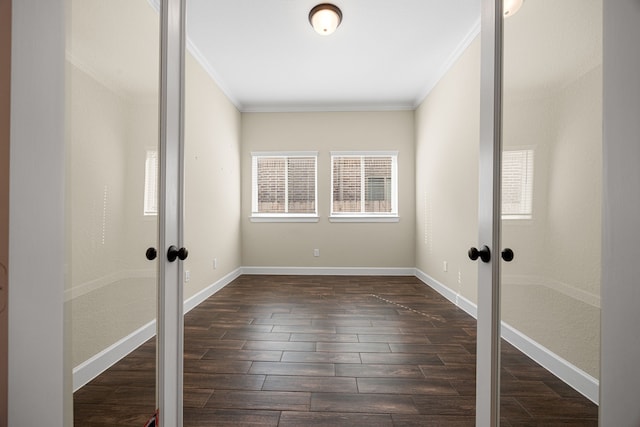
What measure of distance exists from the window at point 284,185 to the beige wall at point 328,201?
0.43 ft

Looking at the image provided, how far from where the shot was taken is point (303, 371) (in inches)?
Answer: 76.0

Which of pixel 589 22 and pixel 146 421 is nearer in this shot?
pixel 589 22

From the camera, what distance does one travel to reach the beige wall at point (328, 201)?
4.98 metres

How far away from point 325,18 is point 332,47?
62cm

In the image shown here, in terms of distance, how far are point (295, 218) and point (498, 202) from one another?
4127mm

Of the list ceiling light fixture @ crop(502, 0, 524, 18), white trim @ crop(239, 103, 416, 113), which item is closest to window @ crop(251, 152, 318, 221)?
white trim @ crop(239, 103, 416, 113)

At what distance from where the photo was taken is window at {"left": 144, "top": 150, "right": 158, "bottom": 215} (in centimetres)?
109

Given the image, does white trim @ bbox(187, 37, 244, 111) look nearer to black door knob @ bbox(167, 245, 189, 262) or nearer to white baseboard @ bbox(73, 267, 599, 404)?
black door knob @ bbox(167, 245, 189, 262)

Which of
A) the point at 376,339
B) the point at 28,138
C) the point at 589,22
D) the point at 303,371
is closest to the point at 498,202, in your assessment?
the point at 589,22

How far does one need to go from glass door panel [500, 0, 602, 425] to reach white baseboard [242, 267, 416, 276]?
12.9 feet

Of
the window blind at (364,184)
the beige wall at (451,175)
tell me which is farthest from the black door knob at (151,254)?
the window blind at (364,184)

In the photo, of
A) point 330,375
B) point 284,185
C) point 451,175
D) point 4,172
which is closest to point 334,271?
point 284,185

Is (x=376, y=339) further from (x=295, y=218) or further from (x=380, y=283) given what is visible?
(x=295, y=218)

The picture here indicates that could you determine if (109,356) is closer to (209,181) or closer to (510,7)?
(510,7)
